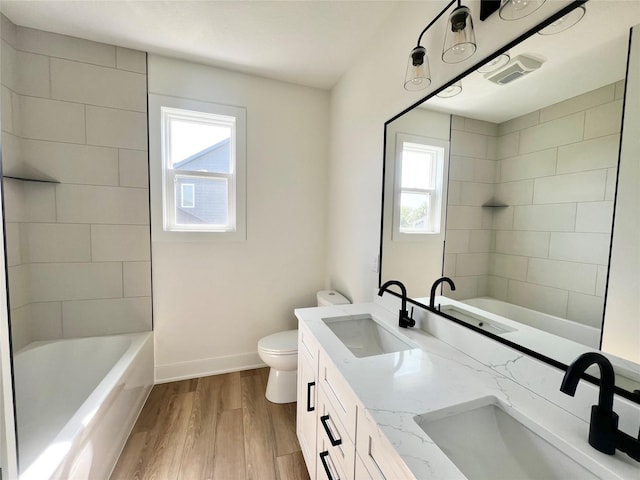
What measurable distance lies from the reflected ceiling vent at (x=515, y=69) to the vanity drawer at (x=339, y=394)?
1223 mm

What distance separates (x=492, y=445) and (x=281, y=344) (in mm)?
1434

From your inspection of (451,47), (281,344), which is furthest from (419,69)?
(281,344)

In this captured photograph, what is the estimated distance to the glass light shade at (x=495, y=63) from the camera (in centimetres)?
92

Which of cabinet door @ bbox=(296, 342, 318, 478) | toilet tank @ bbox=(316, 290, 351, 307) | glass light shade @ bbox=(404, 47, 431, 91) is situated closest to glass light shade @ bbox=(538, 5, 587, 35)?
glass light shade @ bbox=(404, 47, 431, 91)

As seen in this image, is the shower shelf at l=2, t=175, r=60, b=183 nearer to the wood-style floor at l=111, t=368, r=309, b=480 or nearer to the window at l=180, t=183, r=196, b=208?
the window at l=180, t=183, r=196, b=208

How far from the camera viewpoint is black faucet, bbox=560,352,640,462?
560 mm

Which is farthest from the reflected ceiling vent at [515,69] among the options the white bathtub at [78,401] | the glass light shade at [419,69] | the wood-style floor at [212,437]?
the white bathtub at [78,401]

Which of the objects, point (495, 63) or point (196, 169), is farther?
point (196, 169)

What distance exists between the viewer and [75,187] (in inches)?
72.1

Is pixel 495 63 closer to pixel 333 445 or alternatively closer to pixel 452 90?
pixel 452 90

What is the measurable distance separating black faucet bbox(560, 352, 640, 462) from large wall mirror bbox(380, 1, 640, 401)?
0.42 feet

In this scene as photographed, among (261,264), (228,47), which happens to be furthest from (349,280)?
(228,47)

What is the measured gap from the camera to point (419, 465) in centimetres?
56

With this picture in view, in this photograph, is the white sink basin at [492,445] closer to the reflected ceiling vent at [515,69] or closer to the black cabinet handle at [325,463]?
the black cabinet handle at [325,463]
